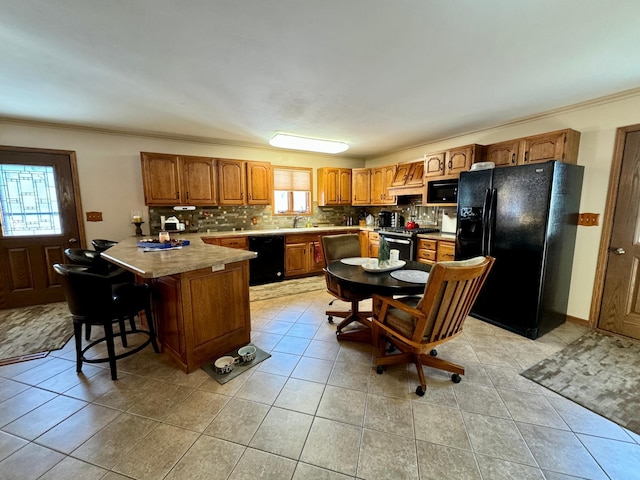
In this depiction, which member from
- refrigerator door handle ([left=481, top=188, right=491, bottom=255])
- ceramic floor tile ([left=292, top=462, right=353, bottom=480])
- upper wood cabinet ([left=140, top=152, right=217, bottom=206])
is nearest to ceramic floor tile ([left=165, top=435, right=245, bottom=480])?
ceramic floor tile ([left=292, top=462, right=353, bottom=480])

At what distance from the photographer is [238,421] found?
1.68m

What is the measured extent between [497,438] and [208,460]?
5.47 feet

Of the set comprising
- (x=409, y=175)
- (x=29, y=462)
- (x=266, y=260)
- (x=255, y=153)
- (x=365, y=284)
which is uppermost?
(x=255, y=153)

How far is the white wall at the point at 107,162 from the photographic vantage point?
11.6ft

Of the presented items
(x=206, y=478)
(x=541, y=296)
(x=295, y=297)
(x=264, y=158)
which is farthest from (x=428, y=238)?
(x=206, y=478)

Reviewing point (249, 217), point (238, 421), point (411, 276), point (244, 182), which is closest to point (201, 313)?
point (238, 421)

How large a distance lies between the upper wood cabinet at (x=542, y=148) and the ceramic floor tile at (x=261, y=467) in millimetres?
3716

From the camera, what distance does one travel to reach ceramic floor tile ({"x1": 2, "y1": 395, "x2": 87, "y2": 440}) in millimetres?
1615

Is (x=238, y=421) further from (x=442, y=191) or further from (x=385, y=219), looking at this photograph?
(x=385, y=219)

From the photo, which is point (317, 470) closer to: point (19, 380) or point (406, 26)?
point (19, 380)

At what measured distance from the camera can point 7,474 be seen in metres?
1.36

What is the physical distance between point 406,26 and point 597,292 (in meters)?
3.42

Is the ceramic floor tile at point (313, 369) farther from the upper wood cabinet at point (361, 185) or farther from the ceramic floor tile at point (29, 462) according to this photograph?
the upper wood cabinet at point (361, 185)

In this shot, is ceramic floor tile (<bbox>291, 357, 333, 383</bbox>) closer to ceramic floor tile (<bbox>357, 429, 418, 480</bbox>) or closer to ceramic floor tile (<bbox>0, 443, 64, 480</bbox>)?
ceramic floor tile (<bbox>357, 429, 418, 480</bbox>)
